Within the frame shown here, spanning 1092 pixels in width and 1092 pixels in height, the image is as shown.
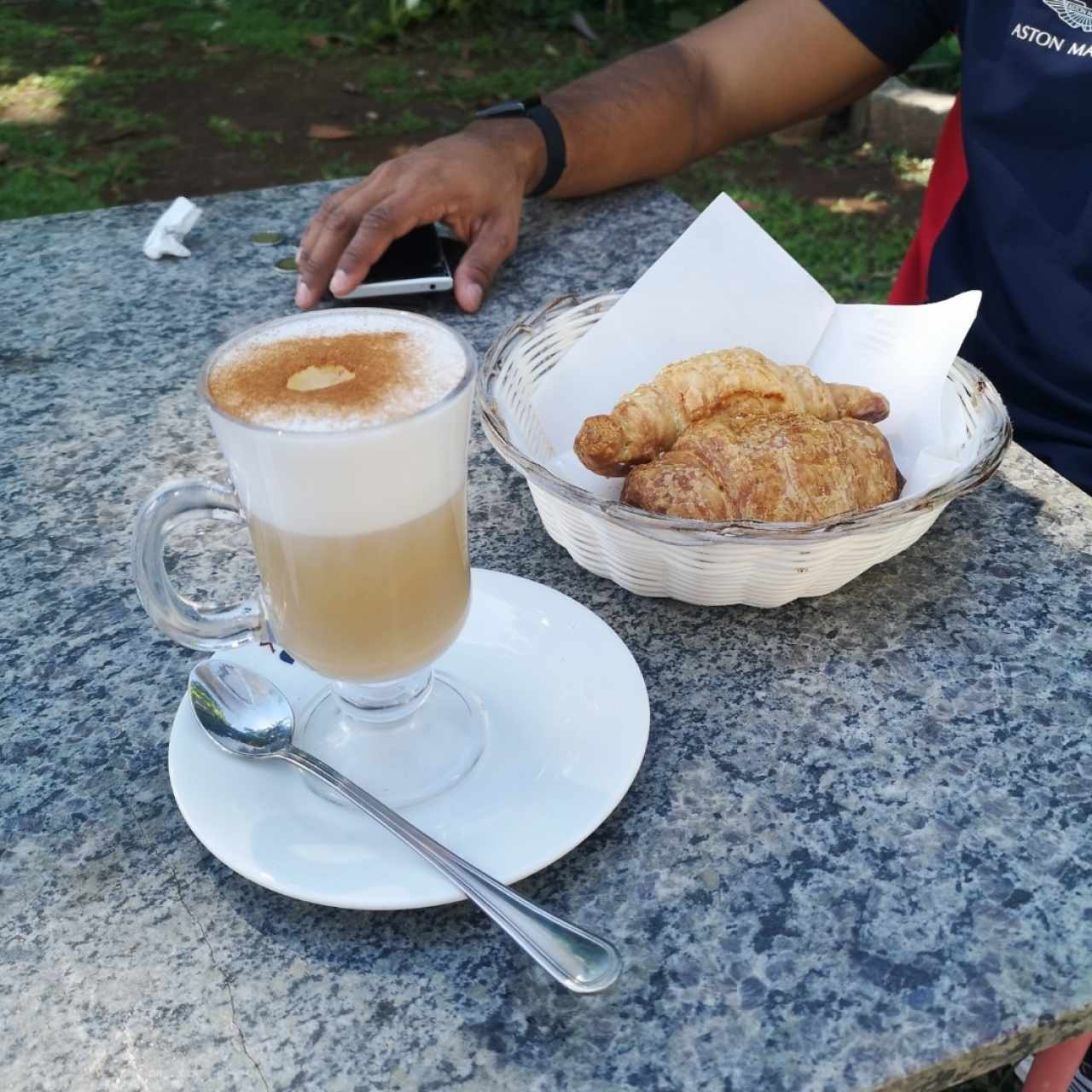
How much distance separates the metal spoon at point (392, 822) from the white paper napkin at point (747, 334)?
1.45ft

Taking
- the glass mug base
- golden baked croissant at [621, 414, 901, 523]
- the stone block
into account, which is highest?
golden baked croissant at [621, 414, 901, 523]

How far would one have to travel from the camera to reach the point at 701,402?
1.22 meters

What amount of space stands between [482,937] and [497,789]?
0.37 feet

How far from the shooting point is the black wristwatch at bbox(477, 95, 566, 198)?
1898mm

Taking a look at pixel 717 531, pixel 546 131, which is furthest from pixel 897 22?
pixel 717 531

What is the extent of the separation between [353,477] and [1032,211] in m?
1.25

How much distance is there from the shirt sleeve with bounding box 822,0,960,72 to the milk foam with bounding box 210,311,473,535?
1.45m

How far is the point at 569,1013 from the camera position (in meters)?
0.75

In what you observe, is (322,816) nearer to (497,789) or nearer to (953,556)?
(497,789)

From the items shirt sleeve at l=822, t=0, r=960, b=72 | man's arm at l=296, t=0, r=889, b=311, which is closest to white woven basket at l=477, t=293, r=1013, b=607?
man's arm at l=296, t=0, r=889, b=311

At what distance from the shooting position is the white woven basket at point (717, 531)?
991mm

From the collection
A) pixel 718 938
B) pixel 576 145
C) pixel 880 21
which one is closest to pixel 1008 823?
pixel 718 938

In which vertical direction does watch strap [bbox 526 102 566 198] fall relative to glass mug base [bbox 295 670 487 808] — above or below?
above

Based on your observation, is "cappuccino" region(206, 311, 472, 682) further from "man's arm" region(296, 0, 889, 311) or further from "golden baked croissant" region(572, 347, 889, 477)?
"man's arm" region(296, 0, 889, 311)
